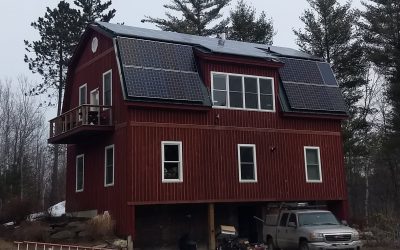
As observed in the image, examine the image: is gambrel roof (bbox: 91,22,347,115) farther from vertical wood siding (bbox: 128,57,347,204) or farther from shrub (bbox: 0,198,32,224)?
shrub (bbox: 0,198,32,224)

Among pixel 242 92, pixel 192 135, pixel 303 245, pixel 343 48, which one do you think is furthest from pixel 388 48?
pixel 303 245

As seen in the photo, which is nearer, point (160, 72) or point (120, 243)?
point (120, 243)

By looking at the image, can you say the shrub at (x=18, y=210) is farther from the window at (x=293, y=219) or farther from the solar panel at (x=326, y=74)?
the solar panel at (x=326, y=74)

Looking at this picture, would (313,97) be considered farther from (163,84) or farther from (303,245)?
(303,245)

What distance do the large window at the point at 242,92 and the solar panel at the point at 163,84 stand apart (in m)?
1.03

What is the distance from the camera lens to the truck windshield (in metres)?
20.9

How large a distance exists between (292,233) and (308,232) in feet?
4.17

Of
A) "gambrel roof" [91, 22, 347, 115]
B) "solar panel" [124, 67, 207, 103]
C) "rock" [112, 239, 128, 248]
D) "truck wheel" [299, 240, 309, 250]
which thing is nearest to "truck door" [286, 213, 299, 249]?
"truck wheel" [299, 240, 309, 250]

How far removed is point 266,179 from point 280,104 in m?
4.01

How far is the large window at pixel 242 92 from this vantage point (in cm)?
2578

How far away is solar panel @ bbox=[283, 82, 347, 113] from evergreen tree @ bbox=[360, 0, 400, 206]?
A: 1383 centimetres

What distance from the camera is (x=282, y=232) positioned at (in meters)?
21.9

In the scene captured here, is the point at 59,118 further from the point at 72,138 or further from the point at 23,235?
the point at 23,235

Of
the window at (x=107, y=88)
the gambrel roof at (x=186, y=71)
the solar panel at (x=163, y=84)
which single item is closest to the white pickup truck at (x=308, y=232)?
the gambrel roof at (x=186, y=71)
